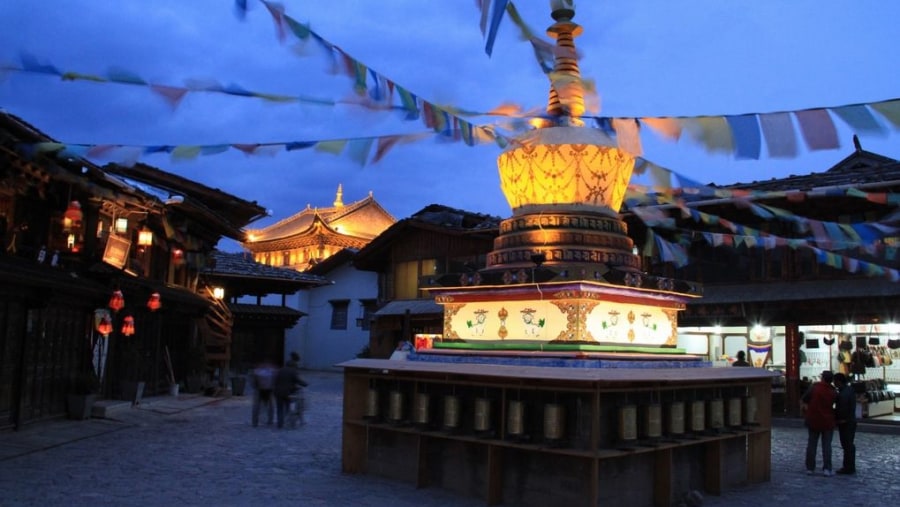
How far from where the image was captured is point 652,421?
902cm

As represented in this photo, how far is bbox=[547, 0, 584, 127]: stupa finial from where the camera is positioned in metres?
10.6

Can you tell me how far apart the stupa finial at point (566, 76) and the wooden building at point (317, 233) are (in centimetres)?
4319

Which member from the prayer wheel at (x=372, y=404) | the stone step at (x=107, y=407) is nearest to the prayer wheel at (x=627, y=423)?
the prayer wheel at (x=372, y=404)

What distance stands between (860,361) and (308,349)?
30.1 m

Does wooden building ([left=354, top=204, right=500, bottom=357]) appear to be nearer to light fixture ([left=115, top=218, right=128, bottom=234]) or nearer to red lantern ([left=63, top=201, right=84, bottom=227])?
light fixture ([left=115, top=218, right=128, bottom=234])

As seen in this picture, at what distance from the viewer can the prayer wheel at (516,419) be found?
8.80 meters

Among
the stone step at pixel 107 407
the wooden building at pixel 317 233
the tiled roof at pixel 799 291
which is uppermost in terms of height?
the wooden building at pixel 317 233

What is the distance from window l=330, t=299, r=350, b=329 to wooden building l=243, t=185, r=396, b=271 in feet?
35.7

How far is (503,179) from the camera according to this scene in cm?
1123

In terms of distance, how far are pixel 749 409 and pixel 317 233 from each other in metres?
45.1

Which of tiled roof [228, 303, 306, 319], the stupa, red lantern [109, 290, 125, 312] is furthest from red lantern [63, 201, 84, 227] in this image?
tiled roof [228, 303, 306, 319]

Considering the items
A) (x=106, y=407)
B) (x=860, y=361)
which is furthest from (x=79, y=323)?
(x=860, y=361)

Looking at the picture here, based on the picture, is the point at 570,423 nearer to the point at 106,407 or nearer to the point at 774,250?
the point at 106,407

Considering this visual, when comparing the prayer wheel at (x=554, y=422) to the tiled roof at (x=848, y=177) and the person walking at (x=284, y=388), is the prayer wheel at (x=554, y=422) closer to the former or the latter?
the person walking at (x=284, y=388)
